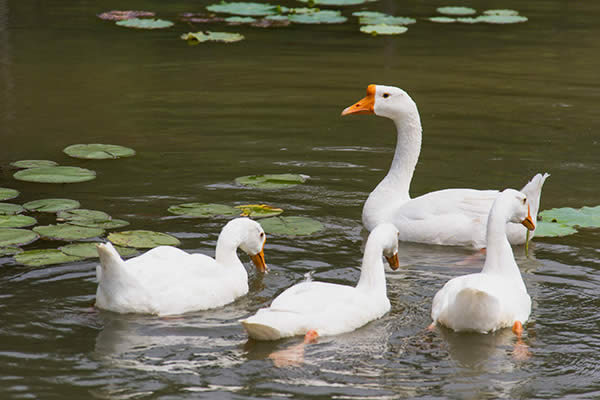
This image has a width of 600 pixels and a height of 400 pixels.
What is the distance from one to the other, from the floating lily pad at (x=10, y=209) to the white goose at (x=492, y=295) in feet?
12.7

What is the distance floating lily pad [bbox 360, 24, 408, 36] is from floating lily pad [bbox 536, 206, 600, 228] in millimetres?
8371

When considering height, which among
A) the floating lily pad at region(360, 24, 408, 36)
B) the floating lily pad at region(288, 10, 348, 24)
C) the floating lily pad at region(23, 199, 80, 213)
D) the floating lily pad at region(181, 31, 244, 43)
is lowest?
the floating lily pad at region(23, 199, 80, 213)

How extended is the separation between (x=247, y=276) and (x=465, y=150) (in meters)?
4.56

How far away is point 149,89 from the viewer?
14531mm

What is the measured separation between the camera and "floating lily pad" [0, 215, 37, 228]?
8656mm

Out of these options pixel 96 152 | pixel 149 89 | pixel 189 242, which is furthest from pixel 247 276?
pixel 149 89

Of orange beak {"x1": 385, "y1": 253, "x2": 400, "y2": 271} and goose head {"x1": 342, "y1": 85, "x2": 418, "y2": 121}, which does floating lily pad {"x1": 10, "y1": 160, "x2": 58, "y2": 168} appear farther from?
orange beak {"x1": 385, "y1": 253, "x2": 400, "y2": 271}

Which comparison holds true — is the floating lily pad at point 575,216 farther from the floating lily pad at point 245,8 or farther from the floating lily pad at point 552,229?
the floating lily pad at point 245,8

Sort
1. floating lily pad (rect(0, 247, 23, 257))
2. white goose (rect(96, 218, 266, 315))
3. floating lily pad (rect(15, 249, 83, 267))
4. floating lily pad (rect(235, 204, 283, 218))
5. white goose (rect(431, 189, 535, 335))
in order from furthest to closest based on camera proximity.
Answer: floating lily pad (rect(235, 204, 283, 218))
floating lily pad (rect(0, 247, 23, 257))
floating lily pad (rect(15, 249, 83, 267))
white goose (rect(96, 218, 266, 315))
white goose (rect(431, 189, 535, 335))

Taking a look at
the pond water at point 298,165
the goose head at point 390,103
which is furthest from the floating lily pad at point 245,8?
the goose head at point 390,103

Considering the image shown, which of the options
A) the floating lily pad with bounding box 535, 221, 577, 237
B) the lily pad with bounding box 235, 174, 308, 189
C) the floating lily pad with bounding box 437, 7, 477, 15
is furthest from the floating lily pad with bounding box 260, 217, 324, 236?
the floating lily pad with bounding box 437, 7, 477, 15

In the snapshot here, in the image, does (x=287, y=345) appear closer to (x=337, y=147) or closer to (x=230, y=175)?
(x=230, y=175)

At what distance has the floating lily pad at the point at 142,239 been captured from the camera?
835cm

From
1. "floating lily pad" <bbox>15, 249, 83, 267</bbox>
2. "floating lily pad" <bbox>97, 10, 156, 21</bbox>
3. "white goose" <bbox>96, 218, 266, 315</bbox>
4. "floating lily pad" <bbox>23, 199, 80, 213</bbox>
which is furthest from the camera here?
"floating lily pad" <bbox>97, 10, 156, 21</bbox>
